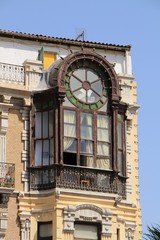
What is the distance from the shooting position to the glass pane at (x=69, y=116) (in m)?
39.9

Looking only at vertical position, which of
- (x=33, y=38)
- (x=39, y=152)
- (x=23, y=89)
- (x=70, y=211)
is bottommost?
(x=70, y=211)

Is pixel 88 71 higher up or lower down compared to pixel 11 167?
higher up

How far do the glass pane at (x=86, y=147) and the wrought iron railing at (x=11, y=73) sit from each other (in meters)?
3.54

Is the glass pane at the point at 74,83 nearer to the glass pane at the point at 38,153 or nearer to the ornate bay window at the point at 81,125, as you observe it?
the ornate bay window at the point at 81,125

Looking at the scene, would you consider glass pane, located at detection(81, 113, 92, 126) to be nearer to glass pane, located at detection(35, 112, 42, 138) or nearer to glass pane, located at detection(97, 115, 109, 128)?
glass pane, located at detection(97, 115, 109, 128)

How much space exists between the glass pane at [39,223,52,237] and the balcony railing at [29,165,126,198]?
1435 mm

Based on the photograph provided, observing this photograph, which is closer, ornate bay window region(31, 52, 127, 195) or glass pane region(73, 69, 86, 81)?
ornate bay window region(31, 52, 127, 195)

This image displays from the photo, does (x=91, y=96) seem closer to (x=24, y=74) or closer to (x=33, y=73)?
(x=33, y=73)

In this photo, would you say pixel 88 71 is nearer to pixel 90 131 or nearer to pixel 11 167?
pixel 90 131

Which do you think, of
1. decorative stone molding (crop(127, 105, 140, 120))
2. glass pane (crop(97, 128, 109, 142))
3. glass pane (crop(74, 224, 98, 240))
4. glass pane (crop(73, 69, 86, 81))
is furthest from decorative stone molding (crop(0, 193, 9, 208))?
decorative stone molding (crop(127, 105, 140, 120))

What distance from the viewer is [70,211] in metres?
38.8

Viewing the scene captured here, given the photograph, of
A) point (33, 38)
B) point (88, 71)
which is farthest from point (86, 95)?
point (33, 38)

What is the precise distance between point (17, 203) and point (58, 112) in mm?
3900

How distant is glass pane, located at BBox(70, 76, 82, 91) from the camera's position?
40.4 m
